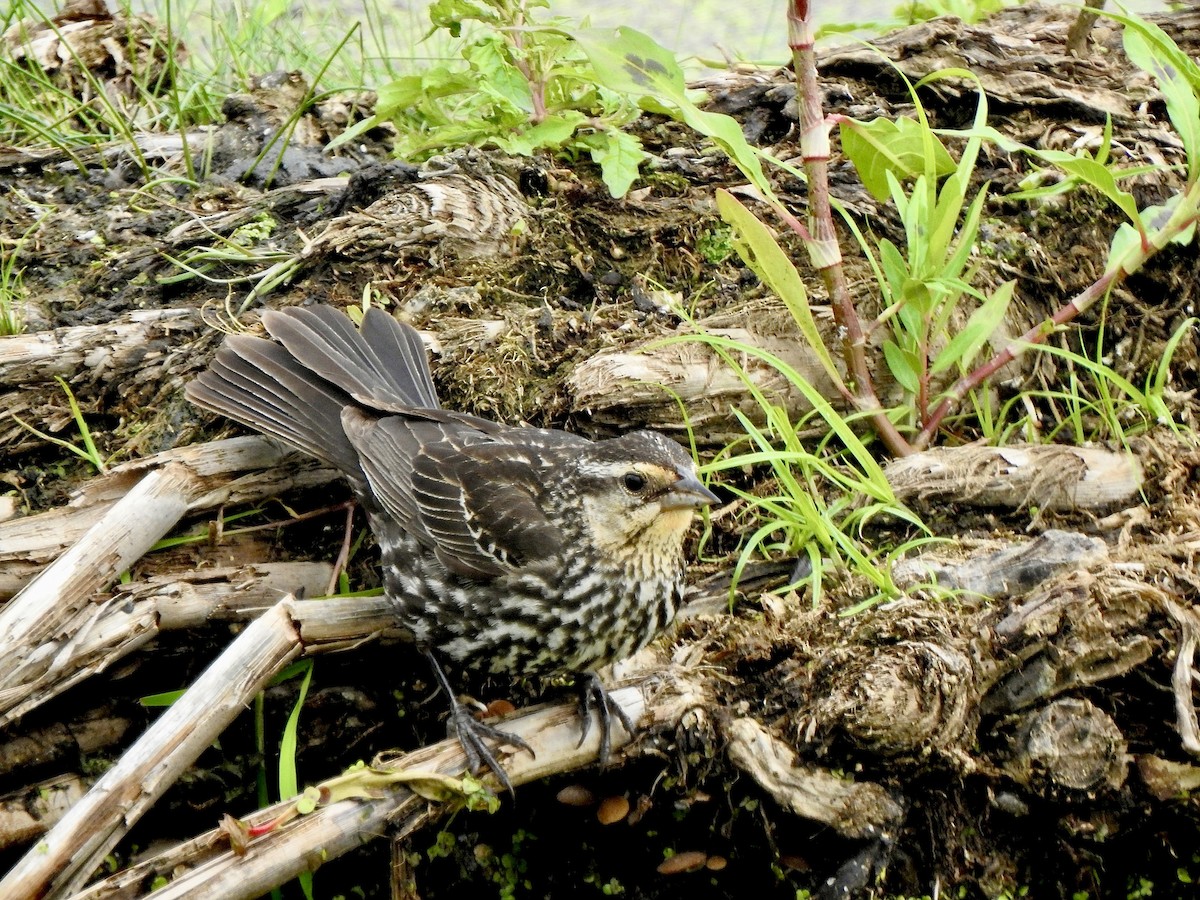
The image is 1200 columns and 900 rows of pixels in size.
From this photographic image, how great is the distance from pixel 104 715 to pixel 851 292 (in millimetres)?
2717

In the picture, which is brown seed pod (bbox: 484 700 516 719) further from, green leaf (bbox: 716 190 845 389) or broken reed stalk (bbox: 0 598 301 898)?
green leaf (bbox: 716 190 845 389)

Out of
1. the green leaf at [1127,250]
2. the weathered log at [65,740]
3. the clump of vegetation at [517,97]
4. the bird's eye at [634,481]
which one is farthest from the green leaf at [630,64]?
the weathered log at [65,740]

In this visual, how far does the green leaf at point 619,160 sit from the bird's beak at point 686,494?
1436mm

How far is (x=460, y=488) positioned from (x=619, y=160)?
1.46 metres

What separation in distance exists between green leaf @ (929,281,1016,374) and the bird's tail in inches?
63.9

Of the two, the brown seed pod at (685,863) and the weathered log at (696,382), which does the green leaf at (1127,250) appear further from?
the brown seed pod at (685,863)

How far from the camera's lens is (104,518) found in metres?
3.38

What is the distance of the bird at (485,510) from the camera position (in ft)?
10.6

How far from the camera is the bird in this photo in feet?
10.6

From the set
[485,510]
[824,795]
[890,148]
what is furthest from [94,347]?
[824,795]

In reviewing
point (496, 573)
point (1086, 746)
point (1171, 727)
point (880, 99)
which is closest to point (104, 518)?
point (496, 573)

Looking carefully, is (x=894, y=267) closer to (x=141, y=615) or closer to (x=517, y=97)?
(x=517, y=97)

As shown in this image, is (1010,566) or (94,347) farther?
(94,347)

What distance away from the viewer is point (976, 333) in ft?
11.8
